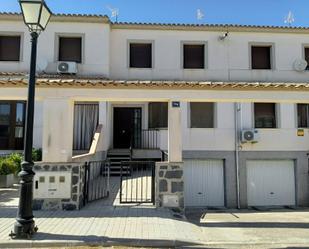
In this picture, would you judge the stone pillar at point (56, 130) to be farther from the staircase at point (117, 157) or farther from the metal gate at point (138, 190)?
the staircase at point (117, 157)

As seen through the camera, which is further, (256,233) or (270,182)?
(270,182)

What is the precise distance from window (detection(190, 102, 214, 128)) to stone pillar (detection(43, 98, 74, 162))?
8380 millimetres

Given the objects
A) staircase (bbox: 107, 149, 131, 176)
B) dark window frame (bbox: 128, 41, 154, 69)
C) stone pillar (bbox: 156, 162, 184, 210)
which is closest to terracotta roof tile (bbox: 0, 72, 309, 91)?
stone pillar (bbox: 156, 162, 184, 210)

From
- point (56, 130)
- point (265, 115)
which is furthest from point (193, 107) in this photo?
point (56, 130)

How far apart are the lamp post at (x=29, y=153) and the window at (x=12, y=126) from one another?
1020 cm

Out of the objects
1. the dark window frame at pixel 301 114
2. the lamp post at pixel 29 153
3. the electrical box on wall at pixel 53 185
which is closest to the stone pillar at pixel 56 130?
the electrical box on wall at pixel 53 185

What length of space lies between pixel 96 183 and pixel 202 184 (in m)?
5.37

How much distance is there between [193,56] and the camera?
56.6ft

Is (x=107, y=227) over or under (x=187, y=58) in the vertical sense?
under

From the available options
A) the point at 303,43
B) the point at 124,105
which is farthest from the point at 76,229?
the point at 303,43

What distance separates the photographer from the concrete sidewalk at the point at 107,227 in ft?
20.4

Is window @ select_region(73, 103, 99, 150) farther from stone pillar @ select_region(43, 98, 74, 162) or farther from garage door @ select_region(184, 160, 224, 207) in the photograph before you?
stone pillar @ select_region(43, 98, 74, 162)

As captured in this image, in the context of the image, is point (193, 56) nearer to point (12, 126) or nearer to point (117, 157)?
point (117, 157)

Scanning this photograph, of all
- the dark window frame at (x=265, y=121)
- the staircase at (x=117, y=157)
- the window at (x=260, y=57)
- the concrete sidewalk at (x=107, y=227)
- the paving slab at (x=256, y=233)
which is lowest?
the paving slab at (x=256, y=233)
